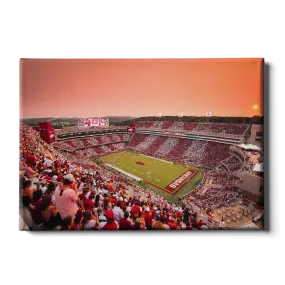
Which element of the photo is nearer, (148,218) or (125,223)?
(125,223)

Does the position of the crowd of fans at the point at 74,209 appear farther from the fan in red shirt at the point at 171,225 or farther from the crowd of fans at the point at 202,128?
the crowd of fans at the point at 202,128

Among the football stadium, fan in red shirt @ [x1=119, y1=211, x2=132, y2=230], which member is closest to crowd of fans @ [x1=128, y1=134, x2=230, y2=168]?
the football stadium

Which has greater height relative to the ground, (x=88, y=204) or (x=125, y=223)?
(x=88, y=204)

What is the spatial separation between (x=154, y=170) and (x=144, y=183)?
2159mm

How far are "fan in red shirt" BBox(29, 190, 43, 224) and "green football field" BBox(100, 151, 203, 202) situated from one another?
473 centimetres

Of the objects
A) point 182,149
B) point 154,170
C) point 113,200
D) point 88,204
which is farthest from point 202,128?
point 88,204

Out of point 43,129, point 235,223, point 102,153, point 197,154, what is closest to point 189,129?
point 197,154

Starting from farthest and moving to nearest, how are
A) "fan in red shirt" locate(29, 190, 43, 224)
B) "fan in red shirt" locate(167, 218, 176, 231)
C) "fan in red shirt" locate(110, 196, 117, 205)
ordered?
"fan in red shirt" locate(110, 196, 117, 205), "fan in red shirt" locate(167, 218, 176, 231), "fan in red shirt" locate(29, 190, 43, 224)

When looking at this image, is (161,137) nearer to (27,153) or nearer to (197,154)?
(197,154)

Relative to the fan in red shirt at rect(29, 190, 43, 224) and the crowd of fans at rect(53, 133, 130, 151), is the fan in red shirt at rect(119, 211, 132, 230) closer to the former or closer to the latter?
the fan in red shirt at rect(29, 190, 43, 224)

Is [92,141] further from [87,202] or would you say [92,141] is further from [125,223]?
[125,223]

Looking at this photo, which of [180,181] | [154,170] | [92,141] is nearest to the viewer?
[180,181]

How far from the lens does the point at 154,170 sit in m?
10.4

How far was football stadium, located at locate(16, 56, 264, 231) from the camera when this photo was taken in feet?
11.0
